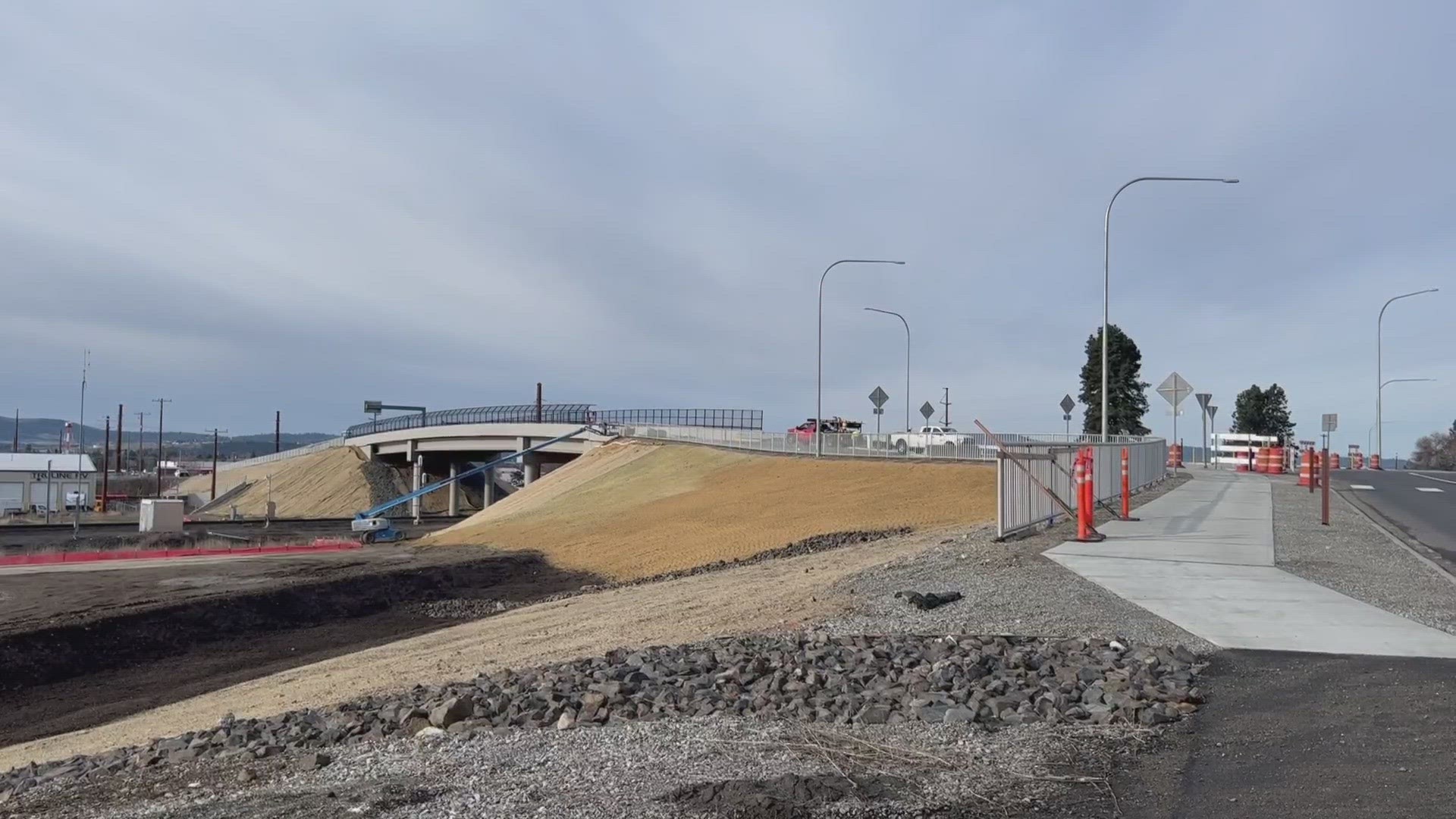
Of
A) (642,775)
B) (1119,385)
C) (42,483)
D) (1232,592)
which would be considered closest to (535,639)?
(1232,592)

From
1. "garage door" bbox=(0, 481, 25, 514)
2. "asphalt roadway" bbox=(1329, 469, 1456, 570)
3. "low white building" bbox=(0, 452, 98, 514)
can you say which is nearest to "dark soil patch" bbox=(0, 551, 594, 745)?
"asphalt roadway" bbox=(1329, 469, 1456, 570)

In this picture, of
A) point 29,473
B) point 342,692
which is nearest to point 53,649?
point 342,692

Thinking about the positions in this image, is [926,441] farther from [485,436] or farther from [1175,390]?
[485,436]

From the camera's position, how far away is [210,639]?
2509 centimetres

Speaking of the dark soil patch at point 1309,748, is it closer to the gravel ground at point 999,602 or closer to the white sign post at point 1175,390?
the gravel ground at point 999,602

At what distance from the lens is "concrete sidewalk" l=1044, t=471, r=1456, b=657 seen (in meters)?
9.67

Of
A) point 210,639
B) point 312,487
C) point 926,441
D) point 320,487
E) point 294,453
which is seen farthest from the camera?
point 294,453

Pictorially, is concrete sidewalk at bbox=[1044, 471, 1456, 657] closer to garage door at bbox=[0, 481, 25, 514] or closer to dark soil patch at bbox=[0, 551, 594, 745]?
dark soil patch at bbox=[0, 551, 594, 745]

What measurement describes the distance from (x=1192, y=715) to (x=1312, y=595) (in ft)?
19.7

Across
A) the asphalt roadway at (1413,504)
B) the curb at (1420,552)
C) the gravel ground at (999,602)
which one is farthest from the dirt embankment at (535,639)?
the asphalt roadway at (1413,504)

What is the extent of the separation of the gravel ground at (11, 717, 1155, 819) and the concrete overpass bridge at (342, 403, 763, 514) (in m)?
66.1

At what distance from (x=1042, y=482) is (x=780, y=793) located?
14204 mm

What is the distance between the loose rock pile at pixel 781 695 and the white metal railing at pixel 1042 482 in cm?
747

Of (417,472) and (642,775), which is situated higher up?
(417,472)
